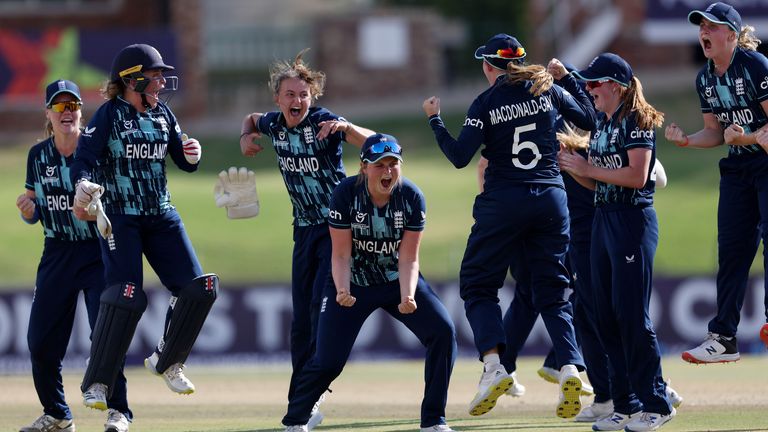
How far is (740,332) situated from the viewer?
16.5 m

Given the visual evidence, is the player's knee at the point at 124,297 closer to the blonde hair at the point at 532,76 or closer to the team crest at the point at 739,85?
the blonde hair at the point at 532,76

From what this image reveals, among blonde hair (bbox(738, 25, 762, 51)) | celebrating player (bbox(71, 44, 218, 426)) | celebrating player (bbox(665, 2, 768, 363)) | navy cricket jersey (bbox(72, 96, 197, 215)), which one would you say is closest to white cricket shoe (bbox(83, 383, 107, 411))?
celebrating player (bbox(71, 44, 218, 426))

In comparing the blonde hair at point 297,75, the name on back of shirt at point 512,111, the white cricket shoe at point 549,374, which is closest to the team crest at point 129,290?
the blonde hair at point 297,75

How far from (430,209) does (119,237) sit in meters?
14.8

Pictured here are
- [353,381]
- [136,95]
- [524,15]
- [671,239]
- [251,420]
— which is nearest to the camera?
[136,95]

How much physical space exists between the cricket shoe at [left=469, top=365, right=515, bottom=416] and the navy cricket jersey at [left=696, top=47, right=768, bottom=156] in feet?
7.36

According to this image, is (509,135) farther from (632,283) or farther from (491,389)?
(491,389)

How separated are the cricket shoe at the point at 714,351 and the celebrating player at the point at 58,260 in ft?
12.4

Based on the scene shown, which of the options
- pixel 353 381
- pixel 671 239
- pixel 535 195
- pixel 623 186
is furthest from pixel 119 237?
pixel 671 239

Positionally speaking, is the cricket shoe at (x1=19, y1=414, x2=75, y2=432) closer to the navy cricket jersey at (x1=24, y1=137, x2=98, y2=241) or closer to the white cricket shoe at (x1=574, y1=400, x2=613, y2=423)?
the navy cricket jersey at (x1=24, y1=137, x2=98, y2=241)

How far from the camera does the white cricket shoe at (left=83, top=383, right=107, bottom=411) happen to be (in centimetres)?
827

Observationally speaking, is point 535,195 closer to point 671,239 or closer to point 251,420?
point 251,420

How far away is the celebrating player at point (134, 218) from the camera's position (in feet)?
27.8

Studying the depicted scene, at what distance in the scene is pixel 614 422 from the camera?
8.62m
